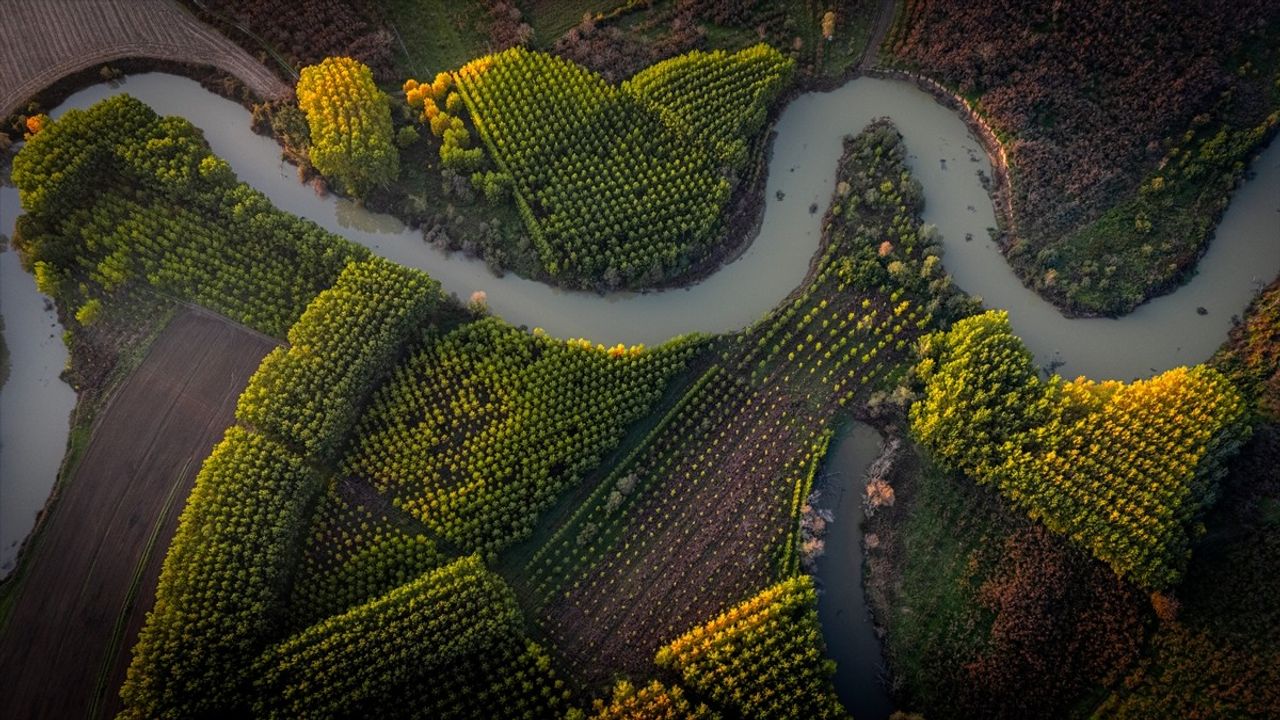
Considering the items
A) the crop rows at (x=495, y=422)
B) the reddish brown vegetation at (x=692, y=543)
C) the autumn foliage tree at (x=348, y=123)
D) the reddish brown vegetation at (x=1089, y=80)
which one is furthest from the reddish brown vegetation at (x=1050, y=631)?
the autumn foliage tree at (x=348, y=123)

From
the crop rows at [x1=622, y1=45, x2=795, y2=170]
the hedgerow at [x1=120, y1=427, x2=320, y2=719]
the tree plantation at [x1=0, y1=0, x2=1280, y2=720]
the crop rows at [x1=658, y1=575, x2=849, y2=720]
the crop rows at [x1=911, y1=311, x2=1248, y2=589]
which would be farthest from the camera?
the crop rows at [x1=622, y1=45, x2=795, y2=170]

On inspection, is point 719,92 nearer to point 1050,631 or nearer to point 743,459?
point 743,459

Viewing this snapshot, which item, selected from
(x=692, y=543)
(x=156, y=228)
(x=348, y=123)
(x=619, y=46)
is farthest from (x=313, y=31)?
(x=692, y=543)

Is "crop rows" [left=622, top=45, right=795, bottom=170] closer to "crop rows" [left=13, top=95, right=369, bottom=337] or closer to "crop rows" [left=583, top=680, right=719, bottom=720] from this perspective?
"crop rows" [left=13, top=95, right=369, bottom=337]

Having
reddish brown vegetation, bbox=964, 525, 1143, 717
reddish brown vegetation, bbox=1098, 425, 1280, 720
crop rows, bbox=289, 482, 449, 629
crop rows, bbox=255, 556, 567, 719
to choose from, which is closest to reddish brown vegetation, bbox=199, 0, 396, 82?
crop rows, bbox=289, 482, 449, 629

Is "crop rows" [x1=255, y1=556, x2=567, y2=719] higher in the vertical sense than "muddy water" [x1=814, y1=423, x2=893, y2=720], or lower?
lower

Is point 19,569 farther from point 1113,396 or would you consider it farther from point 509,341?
point 1113,396
